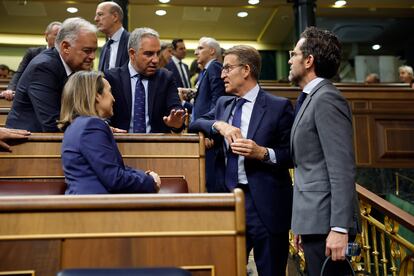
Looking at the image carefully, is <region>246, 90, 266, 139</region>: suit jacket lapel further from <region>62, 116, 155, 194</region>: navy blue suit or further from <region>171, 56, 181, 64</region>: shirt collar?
<region>171, 56, 181, 64</region>: shirt collar

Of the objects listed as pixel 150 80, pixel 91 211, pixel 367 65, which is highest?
pixel 367 65

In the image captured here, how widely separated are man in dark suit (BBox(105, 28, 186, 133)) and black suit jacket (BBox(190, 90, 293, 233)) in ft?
2.10

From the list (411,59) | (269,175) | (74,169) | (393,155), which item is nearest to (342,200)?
(269,175)

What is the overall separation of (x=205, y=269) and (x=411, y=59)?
10.9m

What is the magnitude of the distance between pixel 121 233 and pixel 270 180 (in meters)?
0.84

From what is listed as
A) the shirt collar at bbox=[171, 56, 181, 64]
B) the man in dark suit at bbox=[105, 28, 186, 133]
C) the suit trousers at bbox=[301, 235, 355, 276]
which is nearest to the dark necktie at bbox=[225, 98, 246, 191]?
the suit trousers at bbox=[301, 235, 355, 276]

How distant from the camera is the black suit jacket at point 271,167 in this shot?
2037 millimetres

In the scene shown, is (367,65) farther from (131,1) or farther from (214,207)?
(214,207)

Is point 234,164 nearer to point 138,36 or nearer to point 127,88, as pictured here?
point 127,88

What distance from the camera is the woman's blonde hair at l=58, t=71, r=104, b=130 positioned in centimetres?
196

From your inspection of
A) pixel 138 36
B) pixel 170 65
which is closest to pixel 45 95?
pixel 138 36

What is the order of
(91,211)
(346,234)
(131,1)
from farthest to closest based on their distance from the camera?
1. (131,1)
2. (346,234)
3. (91,211)

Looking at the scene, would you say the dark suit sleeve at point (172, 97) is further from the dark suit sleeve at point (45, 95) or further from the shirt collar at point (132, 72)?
the dark suit sleeve at point (45, 95)

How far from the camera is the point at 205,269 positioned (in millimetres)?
1444
